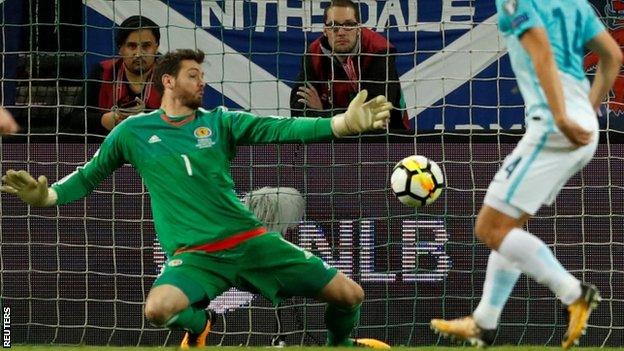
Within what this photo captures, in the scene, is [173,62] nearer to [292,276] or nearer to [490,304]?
[292,276]

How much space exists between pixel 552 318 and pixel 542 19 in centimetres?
398

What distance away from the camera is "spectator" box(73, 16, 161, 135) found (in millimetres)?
11320

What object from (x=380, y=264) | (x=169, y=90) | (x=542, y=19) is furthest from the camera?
(x=380, y=264)

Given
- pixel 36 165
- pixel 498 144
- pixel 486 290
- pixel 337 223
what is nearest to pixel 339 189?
pixel 337 223

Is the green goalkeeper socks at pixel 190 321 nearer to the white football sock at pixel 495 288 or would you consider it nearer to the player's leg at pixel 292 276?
the player's leg at pixel 292 276

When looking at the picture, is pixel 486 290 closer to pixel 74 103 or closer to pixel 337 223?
pixel 337 223

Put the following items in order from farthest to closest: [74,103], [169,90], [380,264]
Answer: [74,103] < [380,264] < [169,90]

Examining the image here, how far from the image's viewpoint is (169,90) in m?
9.63

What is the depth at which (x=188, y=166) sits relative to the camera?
936cm

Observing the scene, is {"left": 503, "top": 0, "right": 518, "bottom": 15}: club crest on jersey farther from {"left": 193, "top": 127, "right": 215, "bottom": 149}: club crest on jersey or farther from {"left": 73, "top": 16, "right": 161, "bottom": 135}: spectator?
{"left": 73, "top": 16, "right": 161, "bottom": 135}: spectator

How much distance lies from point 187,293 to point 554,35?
2.97 meters

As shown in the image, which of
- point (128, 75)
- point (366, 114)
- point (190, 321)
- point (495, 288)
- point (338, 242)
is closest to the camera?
point (495, 288)

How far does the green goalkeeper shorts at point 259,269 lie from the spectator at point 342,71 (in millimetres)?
1953

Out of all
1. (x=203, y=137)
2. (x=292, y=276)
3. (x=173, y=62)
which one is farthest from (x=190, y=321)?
(x=173, y=62)
